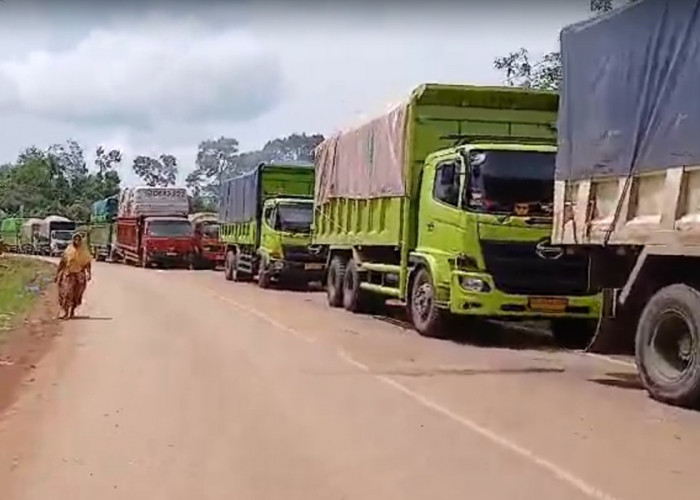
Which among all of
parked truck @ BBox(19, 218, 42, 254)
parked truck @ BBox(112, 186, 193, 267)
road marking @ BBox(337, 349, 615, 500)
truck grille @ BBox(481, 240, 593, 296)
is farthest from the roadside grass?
parked truck @ BBox(19, 218, 42, 254)

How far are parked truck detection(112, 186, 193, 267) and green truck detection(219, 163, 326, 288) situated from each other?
867 cm

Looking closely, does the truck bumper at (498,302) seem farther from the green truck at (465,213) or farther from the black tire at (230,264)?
the black tire at (230,264)

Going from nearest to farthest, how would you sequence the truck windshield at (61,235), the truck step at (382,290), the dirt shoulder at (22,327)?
the dirt shoulder at (22,327), the truck step at (382,290), the truck windshield at (61,235)

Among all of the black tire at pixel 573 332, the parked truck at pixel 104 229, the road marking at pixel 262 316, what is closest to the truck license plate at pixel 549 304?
the black tire at pixel 573 332

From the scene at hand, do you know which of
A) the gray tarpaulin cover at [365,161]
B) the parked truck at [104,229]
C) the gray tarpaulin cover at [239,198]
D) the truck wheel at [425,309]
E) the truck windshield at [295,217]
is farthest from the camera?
the parked truck at [104,229]

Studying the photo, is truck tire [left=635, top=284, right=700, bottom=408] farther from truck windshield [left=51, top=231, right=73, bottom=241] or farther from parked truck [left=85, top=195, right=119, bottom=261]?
truck windshield [left=51, top=231, right=73, bottom=241]

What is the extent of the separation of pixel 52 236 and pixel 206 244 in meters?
23.8

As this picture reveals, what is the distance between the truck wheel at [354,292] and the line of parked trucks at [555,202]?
0.05 meters

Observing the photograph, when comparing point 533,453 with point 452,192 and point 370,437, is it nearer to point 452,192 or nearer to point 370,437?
point 370,437

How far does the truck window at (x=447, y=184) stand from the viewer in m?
15.4

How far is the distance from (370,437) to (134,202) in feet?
129

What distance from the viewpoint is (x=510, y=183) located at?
50.0 ft

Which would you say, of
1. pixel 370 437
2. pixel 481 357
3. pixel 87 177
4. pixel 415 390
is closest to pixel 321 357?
pixel 481 357

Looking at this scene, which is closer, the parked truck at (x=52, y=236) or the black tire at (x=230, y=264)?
the black tire at (x=230, y=264)
